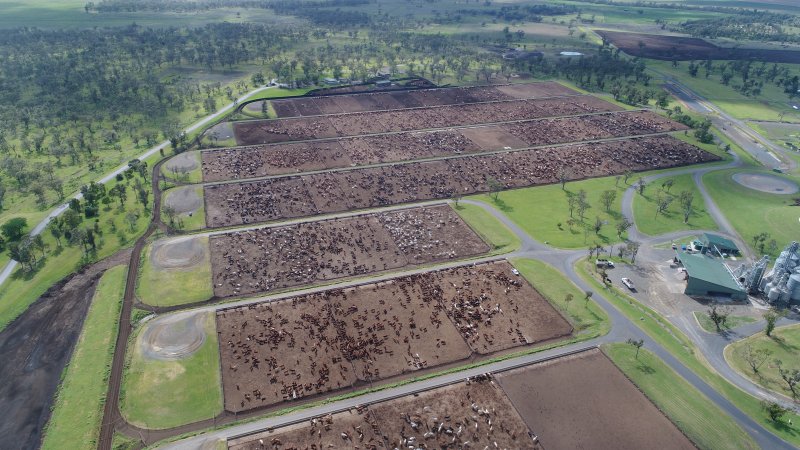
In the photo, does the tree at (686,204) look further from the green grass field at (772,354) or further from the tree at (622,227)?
the green grass field at (772,354)

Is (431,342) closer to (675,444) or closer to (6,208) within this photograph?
(675,444)

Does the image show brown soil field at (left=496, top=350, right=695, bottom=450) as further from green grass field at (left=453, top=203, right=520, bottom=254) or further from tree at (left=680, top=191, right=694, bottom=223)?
tree at (left=680, top=191, right=694, bottom=223)

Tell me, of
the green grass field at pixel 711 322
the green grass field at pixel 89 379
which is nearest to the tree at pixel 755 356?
the green grass field at pixel 711 322

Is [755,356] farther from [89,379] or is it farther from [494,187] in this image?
[89,379]

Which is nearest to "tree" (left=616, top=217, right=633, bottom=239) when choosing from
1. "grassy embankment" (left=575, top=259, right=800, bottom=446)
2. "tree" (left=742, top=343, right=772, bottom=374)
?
"grassy embankment" (left=575, top=259, right=800, bottom=446)

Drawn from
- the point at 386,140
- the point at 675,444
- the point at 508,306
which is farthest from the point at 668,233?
the point at 386,140
